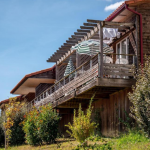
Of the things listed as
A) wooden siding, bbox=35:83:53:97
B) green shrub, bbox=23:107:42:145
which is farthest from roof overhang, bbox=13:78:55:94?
green shrub, bbox=23:107:42:145

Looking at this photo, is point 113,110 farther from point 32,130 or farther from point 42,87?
point 42,87

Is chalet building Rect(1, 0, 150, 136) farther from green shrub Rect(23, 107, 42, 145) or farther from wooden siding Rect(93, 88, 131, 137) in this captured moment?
green shrub Rect(23, 107, 42, 145)

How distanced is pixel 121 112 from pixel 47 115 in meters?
4.08

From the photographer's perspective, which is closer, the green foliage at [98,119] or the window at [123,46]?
the window at [123,46]

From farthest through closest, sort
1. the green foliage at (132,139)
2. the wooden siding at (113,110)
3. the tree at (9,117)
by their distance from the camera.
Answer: the tree at (9,117), the wooden siding at (113,110), the green foliage at (132,139)

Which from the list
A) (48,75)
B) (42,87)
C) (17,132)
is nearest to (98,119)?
(17,132)

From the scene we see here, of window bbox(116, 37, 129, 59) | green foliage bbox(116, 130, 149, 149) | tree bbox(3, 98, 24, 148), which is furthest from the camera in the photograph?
tree bbox(3, 98, 24, 148)

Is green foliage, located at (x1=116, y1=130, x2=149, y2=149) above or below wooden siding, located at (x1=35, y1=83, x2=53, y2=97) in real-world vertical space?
below

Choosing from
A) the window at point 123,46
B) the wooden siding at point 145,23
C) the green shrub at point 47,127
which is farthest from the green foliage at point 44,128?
the wooden siding at point 145,23

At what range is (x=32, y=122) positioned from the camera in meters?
19.0

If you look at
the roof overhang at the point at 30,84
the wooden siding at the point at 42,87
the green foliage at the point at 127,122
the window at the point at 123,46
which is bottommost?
the green foliage at the point at 127,122

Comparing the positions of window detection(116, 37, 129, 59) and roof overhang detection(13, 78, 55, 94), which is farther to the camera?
roof overhang detection(13, 78, 55, 94)

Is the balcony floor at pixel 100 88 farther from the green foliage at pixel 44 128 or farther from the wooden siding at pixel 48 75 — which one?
the wooden siding at pixel 48 75

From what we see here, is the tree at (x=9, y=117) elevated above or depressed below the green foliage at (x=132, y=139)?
above
